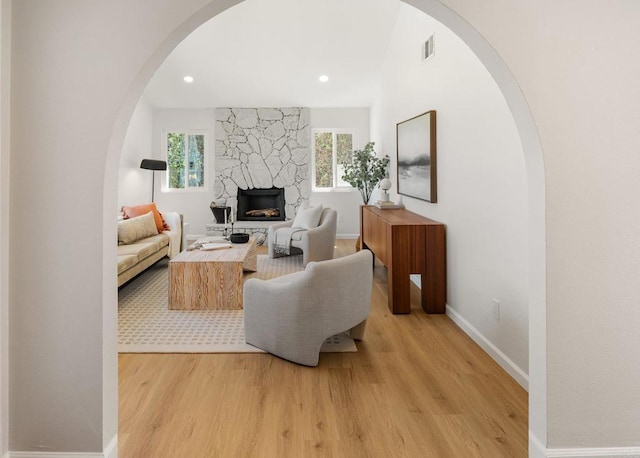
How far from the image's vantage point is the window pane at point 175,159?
845 centimetres

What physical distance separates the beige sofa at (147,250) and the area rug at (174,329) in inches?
10.8

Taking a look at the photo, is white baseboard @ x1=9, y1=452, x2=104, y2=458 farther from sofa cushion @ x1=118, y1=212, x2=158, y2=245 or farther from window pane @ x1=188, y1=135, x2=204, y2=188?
window pane @ x1=188, y1=135, x2=204, y2=188

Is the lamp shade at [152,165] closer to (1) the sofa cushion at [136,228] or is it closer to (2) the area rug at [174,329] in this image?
(1) the sofa cushion at [136,228]

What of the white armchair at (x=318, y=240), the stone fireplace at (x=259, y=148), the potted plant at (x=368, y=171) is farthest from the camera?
the stone fireplace at (x=259, y=148)

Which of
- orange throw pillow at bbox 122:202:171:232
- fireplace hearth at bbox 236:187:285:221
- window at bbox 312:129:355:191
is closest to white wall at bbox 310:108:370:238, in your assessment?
window at bbox 312:129:355:191

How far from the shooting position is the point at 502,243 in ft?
9.16

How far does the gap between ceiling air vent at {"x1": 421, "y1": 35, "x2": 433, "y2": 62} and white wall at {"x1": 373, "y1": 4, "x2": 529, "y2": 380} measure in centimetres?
8

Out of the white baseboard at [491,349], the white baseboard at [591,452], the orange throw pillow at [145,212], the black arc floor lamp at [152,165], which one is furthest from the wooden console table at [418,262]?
the black arc floor lamp at [152,165]

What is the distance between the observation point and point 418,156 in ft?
15.3

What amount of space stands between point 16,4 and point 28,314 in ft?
3.73

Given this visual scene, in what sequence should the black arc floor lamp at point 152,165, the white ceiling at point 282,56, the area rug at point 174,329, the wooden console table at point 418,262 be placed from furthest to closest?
the black arc floor lamp at point 152,165 < the white ceiling at point 282,56 < the wooden console table at point 418,262 < the area rug at point 174,329

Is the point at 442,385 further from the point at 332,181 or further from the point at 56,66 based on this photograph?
the point at 332,181

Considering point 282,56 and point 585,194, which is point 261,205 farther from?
point 585,194

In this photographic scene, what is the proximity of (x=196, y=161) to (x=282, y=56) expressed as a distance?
9.88ft
